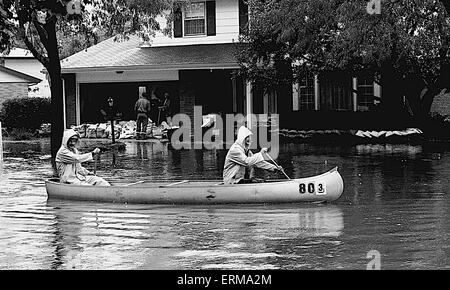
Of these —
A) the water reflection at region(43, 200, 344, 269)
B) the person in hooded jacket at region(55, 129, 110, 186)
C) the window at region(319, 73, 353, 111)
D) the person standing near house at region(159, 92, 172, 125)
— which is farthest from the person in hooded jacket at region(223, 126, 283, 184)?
the person standing near house at region(159, 92, 172, 125)

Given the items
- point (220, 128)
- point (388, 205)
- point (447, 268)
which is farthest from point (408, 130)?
point (447, 268)

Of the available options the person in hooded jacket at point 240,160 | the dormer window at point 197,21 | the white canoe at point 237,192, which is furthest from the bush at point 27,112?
the person in hooded jacket at point 240,160

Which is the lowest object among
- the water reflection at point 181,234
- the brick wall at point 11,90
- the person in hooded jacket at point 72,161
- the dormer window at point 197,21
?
the water reflection at point 181,234

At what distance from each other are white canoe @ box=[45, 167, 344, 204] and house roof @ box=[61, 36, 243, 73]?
58.9 feet

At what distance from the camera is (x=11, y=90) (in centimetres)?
4800

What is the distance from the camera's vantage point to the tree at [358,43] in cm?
2623

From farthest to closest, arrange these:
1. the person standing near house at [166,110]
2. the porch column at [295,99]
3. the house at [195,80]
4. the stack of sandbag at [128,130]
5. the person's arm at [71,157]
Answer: the person standing near house at [166,110] → the stack of sandbag at [128,130] → the porch column at [295,99] → the house at [195,80] → the person's arm at [71,157]

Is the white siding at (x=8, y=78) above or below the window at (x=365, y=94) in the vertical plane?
above

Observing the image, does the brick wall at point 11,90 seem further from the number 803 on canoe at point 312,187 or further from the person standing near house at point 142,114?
the number 803 on canoe at point 312,187

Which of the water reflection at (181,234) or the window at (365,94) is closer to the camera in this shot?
the water reflection at (181,234)

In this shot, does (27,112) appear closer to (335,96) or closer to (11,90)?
(11,90)

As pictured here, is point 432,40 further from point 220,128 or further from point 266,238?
point 266,238

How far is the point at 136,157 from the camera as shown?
28234mm

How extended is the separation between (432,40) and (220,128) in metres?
10.1
